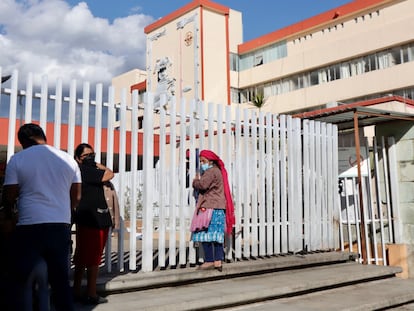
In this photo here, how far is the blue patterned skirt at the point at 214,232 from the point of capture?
17.5ft

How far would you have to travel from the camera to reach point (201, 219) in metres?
5.29

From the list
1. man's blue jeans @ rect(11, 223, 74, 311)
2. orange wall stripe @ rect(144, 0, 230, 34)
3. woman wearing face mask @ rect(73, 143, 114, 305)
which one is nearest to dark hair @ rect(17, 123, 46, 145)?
man's blue jeans @ rect(11, 223, 74, 311)

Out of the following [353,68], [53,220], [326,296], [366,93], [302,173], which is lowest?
[326,296]

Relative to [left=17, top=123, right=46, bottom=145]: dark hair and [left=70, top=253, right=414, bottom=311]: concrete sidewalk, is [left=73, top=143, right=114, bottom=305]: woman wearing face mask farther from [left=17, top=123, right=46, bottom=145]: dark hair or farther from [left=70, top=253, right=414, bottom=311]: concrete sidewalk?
Result: [left=17, top=123, right=46, bottom=145]: dark hair

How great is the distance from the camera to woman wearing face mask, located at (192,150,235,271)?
5.32 m

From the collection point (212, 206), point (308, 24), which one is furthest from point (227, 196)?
point (308, 24)

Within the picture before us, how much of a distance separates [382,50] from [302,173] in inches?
868

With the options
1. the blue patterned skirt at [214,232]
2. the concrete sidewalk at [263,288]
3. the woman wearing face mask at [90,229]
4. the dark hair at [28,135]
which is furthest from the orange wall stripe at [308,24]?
the dark hair at [28,135]

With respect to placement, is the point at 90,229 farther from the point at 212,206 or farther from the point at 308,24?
the point at 308,24

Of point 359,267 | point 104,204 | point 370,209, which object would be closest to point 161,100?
point 104,204

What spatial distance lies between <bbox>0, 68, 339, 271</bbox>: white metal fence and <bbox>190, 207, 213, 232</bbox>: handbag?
0.17m

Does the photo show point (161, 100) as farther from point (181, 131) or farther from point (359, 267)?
point (359, 267)

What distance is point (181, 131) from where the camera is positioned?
5.57 m

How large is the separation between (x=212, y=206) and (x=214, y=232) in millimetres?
313
